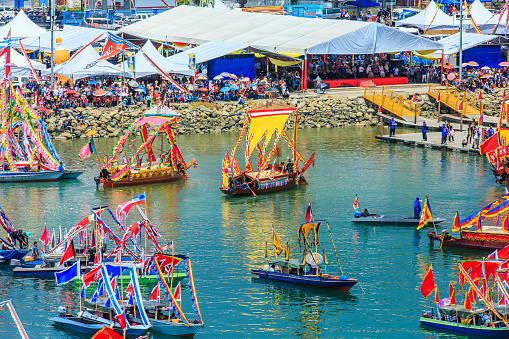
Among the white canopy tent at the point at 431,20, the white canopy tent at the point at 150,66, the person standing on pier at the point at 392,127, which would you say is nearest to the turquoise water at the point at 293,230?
the person standing on pier at the point at 392,127

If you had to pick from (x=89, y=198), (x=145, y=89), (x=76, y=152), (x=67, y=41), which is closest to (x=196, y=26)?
(x=67, y=41)

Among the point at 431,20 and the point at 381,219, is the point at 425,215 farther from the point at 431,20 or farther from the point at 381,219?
the point at 431,20

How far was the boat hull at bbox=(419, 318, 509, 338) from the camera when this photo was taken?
26516mm

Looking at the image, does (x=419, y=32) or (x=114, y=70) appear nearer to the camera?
(x=114, y=70)

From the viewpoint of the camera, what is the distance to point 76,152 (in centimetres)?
5878

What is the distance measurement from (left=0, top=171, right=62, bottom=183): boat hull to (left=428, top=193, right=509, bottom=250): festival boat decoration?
82.0 feet

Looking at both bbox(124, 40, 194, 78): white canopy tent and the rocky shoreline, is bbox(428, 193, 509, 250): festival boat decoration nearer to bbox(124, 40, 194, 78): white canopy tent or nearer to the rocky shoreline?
the rocky shoreline

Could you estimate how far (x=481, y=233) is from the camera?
117ft

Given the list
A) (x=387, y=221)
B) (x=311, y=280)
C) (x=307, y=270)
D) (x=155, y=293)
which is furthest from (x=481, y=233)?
(x=155, y=293)

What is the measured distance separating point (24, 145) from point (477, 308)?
107ft

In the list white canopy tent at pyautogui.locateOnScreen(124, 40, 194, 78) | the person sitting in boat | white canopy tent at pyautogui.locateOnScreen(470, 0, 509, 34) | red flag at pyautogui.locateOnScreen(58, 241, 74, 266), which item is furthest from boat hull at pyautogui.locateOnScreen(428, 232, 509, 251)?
white canopy tent at pyautogui.locateOnScreen(470, 0, 509, 34)

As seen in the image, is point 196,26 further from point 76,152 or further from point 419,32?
point 76,152

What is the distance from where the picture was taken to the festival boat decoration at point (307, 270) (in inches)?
1221

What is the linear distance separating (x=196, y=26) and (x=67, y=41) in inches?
587
